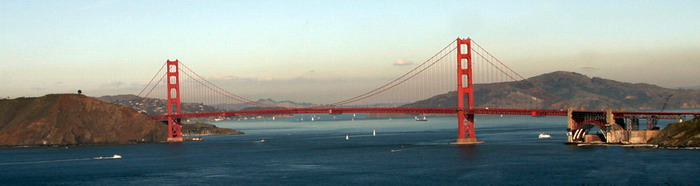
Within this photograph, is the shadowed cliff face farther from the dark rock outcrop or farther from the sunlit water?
the dark rock outcrop

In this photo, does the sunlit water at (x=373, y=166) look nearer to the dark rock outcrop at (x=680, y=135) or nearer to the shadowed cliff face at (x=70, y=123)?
the dark rock outcrop at (x=680, y=135)

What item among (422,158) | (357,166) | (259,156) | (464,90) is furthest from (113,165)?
(464,90)

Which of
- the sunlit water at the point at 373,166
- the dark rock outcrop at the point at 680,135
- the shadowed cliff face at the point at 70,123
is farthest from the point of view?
the shadowed cliff face at the point at 70,123

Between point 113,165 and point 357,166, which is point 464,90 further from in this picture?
point 113,165

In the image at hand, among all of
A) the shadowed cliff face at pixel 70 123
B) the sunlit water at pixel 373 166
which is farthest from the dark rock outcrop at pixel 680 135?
the shadowed cliff face at pixel 70 123

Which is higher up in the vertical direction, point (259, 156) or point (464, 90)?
point (464, 90)

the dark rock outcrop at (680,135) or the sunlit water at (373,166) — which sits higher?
the dark rock outcrop at (680,135)

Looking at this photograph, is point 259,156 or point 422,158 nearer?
point 422,158
